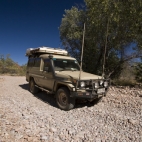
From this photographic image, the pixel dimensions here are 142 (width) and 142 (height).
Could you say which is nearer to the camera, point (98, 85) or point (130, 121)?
point (130, 121)

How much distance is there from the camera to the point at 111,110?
486cm

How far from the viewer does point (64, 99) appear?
4926mm

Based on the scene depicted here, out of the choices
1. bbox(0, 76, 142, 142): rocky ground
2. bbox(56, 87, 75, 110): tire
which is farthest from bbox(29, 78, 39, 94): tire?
bbox(56, 87, 75, 110): tire

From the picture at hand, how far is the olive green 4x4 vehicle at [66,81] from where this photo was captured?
4.46 m

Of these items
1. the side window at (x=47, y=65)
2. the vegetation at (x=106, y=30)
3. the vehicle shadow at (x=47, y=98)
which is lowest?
the vehicle shadow at (x=47, y=98)

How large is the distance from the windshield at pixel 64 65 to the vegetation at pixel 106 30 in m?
1.39

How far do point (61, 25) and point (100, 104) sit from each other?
36.1ft

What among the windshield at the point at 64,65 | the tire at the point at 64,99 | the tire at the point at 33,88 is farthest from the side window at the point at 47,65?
the tire at the point at 33,88

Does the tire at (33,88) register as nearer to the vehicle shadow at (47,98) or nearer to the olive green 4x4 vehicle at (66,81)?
the olive green 4x4 vehicle at (66,81)

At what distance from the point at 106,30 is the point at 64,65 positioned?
5077 mm

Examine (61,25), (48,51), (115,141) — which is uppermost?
(61,25)

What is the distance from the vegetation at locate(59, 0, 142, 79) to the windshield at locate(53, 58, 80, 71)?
139 centimetres

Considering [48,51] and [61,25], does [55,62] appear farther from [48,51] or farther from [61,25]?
[61,25]

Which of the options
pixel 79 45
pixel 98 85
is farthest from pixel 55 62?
pixel 79 45
